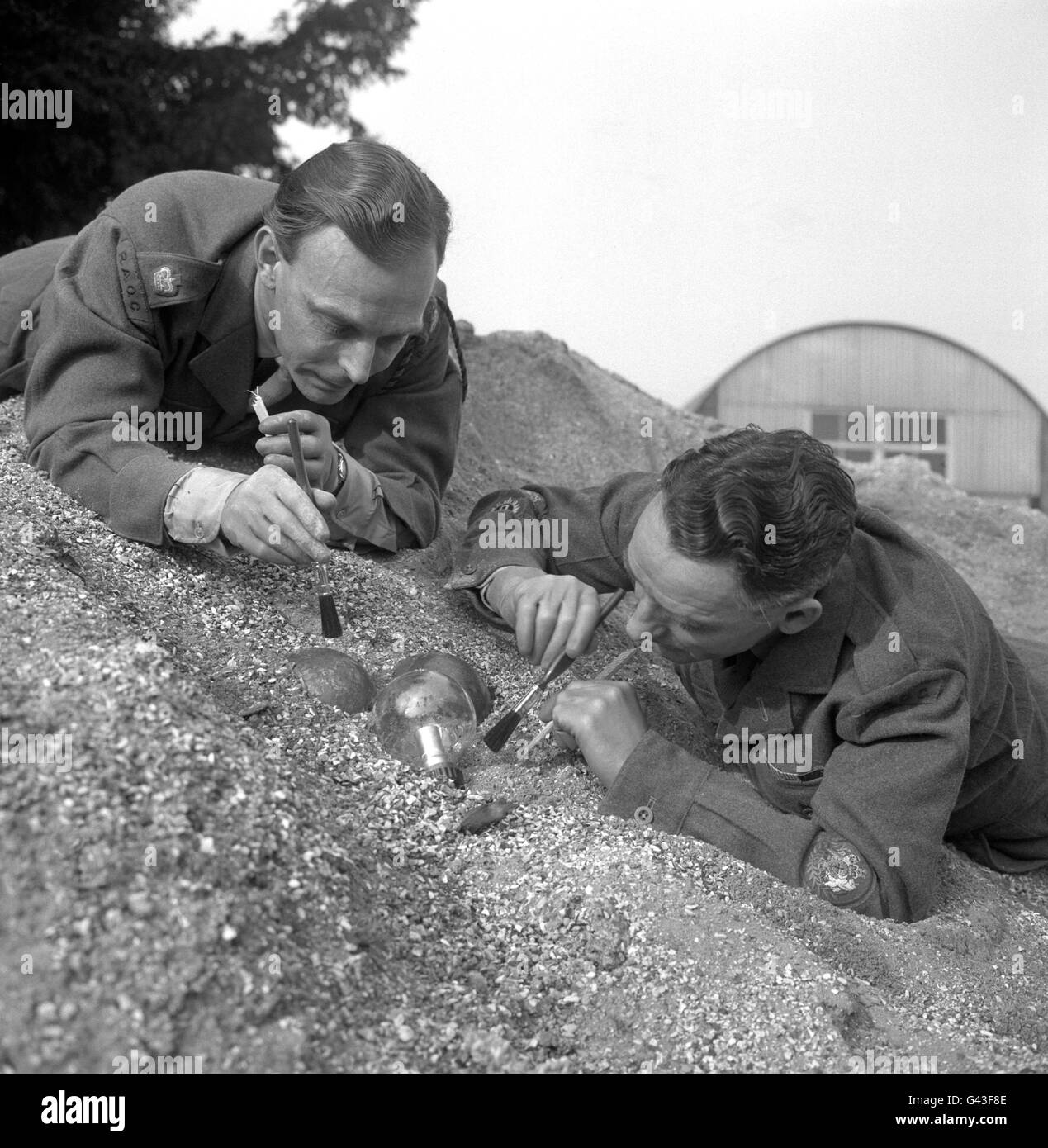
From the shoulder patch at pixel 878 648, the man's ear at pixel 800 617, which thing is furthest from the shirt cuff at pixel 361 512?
the shoulder patch at pixel 878 648

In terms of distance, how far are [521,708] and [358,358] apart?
83cm

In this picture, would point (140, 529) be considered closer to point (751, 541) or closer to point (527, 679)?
point (527, 679)

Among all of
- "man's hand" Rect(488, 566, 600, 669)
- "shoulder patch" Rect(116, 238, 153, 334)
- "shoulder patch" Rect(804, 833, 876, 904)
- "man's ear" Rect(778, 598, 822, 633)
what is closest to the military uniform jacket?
"shoulder patch" Rect(116, 238, 153, 334)

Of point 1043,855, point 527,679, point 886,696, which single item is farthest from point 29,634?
point 1043,855

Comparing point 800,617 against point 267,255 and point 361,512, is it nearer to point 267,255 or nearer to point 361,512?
point 361,512

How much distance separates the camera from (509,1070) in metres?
1.36

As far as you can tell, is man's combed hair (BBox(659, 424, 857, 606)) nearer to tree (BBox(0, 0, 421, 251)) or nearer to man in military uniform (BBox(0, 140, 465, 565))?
man in military uniform (BBox(0, 140, 465, 565))

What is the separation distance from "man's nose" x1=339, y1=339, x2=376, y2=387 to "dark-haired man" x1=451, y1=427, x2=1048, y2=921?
593mm

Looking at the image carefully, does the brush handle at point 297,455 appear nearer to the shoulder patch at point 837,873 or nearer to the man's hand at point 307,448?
the man's hand at point 307,448

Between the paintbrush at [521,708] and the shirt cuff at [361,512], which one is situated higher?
the shirt cuff at [361,512]

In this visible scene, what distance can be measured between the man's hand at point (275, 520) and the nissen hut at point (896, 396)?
7.73 m

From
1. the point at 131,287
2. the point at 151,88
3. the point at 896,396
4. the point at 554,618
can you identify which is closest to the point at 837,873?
the point at 554,618

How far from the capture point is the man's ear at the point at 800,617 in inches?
78.5

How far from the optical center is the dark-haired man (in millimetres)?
1889
